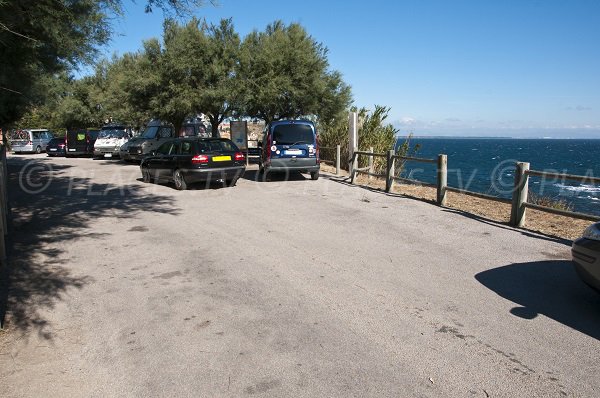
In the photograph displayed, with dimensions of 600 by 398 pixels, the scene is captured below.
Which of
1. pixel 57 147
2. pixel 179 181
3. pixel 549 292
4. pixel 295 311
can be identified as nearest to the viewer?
pixel 295 311

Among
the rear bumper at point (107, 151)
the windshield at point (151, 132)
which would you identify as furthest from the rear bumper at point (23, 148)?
the windshield at point (151, 132)

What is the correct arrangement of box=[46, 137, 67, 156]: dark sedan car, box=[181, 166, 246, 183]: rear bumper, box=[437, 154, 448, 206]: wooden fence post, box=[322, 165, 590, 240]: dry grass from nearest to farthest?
box=[322, 165, 590, 240]: dry grass < box=[437, 154, 448, 206]: wooden fence post < box=[181, 166, 246, 183]: rear bumper < box=[46, 137, 67, 156]: dark sedan car

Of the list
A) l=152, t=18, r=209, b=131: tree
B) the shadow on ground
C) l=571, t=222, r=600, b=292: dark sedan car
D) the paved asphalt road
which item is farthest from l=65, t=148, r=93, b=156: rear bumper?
l=571, t=222, r=600, b=292: dark sedan car

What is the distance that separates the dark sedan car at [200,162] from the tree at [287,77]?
278 inches

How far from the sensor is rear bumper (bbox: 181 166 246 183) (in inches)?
541

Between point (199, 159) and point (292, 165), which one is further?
point (292, 165)

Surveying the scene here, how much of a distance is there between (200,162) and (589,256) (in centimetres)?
1081

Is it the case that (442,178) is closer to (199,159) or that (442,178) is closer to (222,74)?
(199,159)

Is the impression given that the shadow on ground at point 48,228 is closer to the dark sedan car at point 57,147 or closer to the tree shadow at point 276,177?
the tree shadow at point 276,177

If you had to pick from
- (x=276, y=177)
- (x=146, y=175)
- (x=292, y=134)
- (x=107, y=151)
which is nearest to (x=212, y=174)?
(x=292, y=134)

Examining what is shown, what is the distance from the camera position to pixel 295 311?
4.88m

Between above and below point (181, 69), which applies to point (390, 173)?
below

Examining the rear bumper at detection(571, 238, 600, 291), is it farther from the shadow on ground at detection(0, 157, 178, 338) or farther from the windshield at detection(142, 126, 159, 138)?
the windshield at detection(142, 126, 159, 138)

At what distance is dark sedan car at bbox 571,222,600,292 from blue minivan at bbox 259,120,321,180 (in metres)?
11.0
